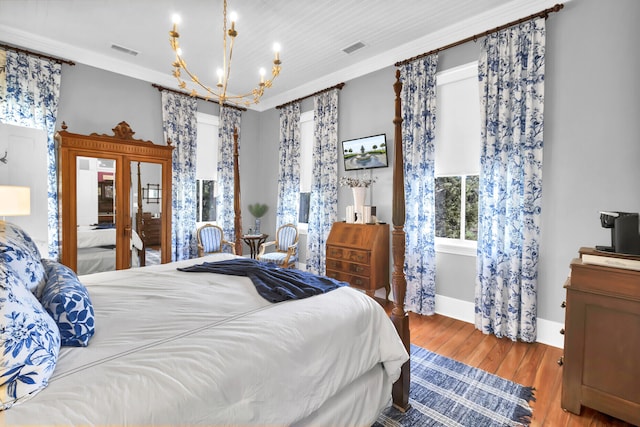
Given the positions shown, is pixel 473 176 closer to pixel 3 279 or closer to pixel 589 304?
pixel 589 304

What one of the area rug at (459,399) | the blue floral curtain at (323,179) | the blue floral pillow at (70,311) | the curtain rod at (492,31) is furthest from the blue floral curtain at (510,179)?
the blue floral pillow at (70,311)

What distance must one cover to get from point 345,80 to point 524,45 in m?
2.23

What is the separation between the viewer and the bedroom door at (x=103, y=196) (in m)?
3.50

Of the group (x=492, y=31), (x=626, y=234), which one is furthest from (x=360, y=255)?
(x=492, y=31)

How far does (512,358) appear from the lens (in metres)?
2.60

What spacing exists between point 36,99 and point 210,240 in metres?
2.64

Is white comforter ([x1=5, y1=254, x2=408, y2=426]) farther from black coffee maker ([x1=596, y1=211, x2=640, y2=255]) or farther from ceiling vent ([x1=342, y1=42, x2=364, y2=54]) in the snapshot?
ceiling vent ([x1=342, y1=42, x2=364, y2=54])

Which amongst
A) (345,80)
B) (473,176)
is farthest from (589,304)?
(345,80)

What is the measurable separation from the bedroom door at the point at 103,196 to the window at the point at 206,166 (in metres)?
0.93

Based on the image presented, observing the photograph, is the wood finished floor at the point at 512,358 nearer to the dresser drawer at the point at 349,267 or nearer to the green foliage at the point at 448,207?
the dresser drawer at the point at 349,267

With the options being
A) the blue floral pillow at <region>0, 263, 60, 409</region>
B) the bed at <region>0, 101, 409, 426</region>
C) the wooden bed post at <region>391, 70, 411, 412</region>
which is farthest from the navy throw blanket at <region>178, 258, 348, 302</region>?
the blue floral pillow at <region>0, 263, 60, 409</region>

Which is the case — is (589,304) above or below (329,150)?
below

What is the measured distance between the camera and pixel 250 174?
5758mm

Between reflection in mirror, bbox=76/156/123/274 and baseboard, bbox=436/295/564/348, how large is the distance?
405 centimetres
